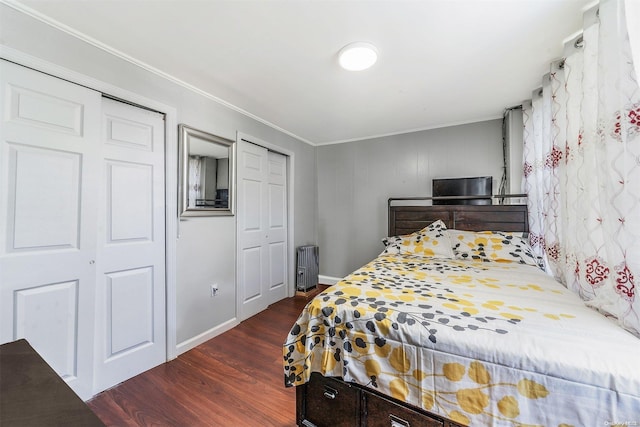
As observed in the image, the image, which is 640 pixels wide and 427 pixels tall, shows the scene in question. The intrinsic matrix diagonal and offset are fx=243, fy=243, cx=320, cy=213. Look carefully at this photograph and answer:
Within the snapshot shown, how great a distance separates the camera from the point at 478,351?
972 millimetres

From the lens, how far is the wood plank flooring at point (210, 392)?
4.80ft

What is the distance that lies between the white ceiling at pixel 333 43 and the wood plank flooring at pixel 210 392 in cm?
238

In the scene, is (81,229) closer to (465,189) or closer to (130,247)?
(130,247)

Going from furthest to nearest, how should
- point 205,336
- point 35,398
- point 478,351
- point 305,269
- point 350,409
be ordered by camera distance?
point 305,269, point 205,336, point 350,409, point 478,351, point 35,398

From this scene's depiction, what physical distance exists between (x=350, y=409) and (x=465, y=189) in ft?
8.92

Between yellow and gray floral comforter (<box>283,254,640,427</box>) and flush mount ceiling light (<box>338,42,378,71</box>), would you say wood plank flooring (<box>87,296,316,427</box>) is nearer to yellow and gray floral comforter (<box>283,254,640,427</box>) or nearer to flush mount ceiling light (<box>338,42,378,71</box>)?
yellow and gray floral comforter (<box>283,254,640,427</box>)

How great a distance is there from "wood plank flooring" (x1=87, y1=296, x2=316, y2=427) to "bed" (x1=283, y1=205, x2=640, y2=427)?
338 millimetres

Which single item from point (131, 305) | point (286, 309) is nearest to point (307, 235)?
point (286, 309)

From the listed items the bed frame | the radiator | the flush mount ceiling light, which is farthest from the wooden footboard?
the radiator

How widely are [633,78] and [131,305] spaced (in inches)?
124

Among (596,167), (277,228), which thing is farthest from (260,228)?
(596,167)

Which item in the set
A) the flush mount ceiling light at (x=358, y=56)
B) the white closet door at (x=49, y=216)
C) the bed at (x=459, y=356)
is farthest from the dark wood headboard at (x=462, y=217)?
the white closet door at (x=49, y=216)

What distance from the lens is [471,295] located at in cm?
142

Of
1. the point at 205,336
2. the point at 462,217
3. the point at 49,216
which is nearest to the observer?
the point at 49,216
